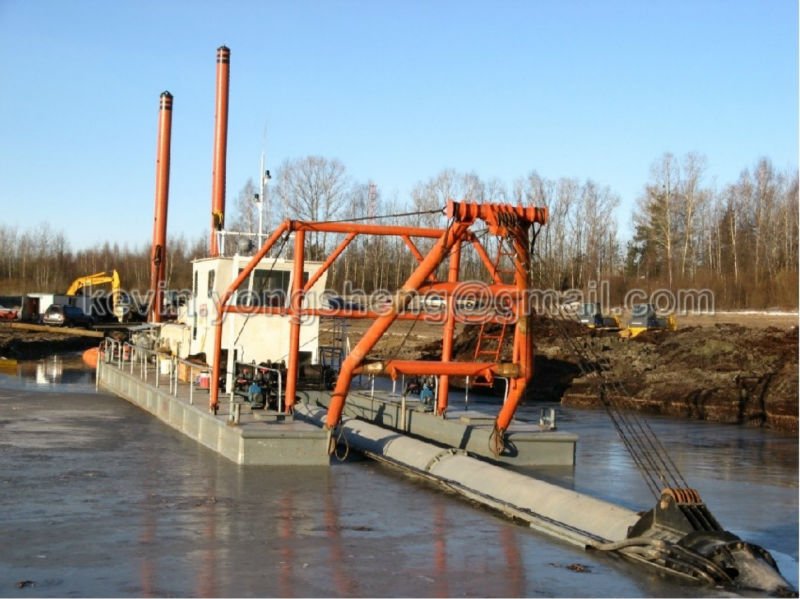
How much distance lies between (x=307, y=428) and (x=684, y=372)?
62.2 ft

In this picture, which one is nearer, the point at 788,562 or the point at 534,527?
the point at 788,562

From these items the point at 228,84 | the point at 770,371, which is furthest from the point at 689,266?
the point at 228,84

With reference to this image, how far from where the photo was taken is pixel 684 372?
32.1 meters

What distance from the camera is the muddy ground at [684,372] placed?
26.8 meters

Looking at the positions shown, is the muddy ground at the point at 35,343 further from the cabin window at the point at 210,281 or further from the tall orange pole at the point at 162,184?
the cabin window at the point at 210,281

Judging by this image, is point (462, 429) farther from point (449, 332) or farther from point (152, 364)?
point (152, 364)

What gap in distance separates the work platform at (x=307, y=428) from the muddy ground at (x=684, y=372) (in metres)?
2.10

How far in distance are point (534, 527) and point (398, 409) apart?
30.0 feet

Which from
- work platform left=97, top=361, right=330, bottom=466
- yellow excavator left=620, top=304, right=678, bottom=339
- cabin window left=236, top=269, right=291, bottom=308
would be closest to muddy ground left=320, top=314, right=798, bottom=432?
cabin window left=236, top=269, right=291, bottom=308

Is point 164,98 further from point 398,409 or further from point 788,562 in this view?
point 788,562

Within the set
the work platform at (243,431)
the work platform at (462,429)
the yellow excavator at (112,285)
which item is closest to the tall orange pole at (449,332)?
the work platform at (462,429)

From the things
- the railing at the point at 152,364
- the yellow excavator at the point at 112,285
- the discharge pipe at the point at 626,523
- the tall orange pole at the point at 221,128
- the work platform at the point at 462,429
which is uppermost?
the tall orange pole at the point at 221,128

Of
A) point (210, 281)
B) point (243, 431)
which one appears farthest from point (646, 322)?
point (243, 431)

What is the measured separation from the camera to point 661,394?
29.8 metres
